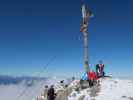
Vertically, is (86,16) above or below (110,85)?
above

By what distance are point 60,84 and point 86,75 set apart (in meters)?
11.7

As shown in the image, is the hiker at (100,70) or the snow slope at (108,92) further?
the hiker at (100,70)

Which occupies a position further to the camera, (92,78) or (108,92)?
(92,78)

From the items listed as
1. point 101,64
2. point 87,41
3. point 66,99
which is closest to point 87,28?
point 87,41

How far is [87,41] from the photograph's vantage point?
121 ft

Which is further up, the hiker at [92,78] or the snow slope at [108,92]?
the hiker at [92,78]

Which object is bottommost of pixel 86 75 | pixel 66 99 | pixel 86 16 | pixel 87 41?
pixel 66 99

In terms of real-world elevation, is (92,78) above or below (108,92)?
above

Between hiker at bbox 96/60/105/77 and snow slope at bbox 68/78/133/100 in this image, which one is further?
hiker at bbox 96/60/105/77

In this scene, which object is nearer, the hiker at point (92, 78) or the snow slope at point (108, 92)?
the snow slope at point (108, 92)

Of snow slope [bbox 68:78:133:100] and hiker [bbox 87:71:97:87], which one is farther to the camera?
hiker [bbox 87:71:97:87]

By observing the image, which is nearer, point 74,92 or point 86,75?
point 74,92

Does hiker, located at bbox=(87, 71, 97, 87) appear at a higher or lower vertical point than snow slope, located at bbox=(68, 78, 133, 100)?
higher

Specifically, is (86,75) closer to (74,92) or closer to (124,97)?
(74,92)
